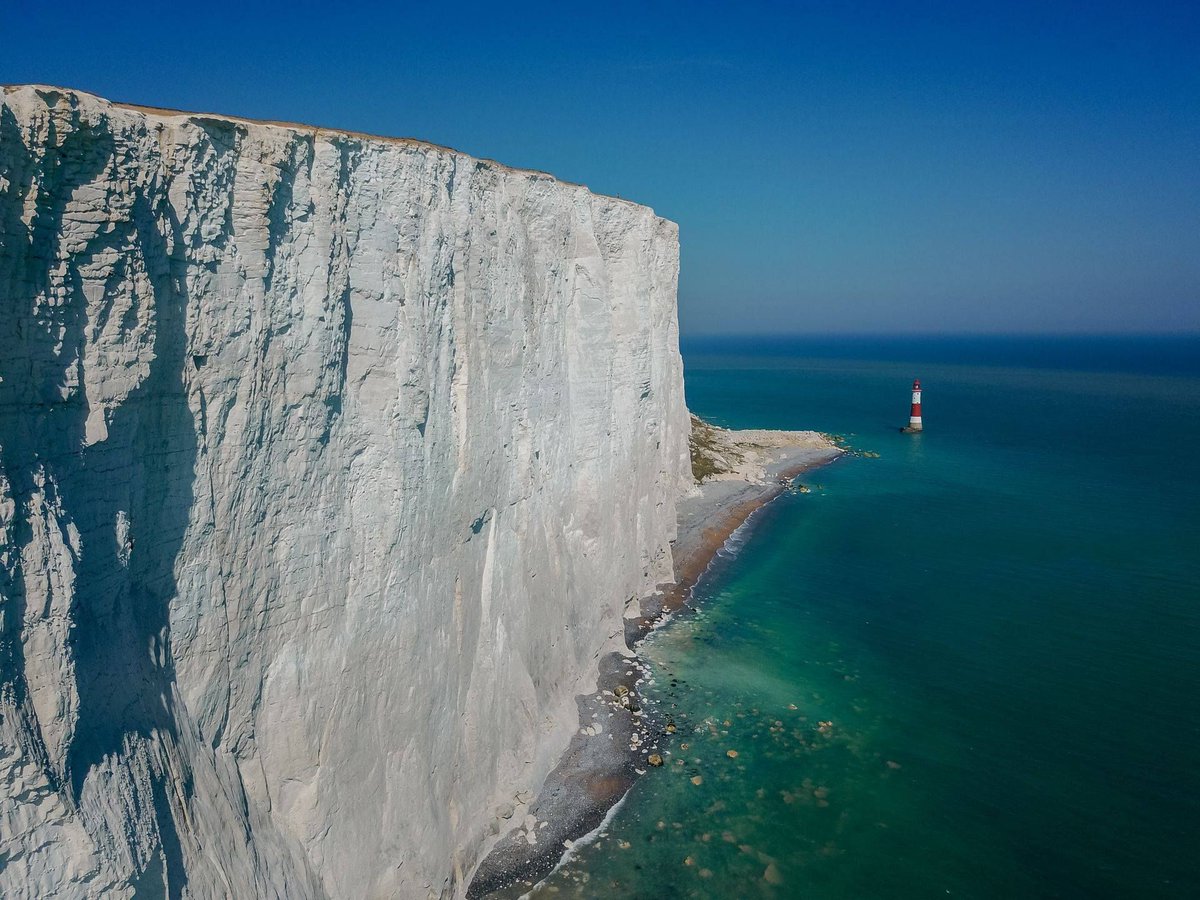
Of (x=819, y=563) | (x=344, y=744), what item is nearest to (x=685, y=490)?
(x=819, y=563)

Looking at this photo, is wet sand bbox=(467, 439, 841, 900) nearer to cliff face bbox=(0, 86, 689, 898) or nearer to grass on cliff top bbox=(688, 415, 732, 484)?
cliff face bbox=(0, 86, 689, 898)

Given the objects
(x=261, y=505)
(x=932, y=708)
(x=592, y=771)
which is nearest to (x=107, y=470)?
(x=261, y=505)

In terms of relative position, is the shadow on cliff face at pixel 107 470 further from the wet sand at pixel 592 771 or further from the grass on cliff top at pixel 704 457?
the grass on cliff top at pixel 704 457

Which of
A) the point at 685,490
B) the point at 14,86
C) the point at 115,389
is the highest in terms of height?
the point at 14,86

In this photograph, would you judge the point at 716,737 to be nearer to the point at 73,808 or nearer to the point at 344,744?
the point at 344,744

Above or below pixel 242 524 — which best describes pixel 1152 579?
below

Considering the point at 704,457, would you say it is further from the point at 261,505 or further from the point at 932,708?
the point at 261,505
